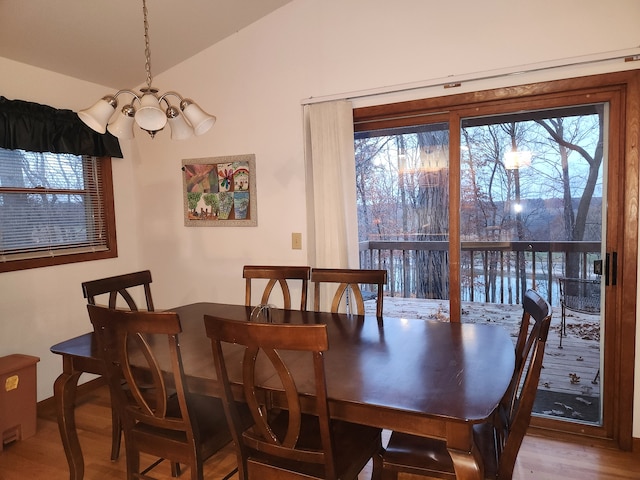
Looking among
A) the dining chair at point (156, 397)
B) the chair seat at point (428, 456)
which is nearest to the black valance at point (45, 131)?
the dining chair at point (156, 397)

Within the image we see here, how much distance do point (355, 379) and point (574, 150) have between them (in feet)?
6.52

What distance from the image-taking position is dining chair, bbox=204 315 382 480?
1.26m

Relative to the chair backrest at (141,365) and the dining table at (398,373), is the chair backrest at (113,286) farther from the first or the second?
the chair backrest at (141,365)

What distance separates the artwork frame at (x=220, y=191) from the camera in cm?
323

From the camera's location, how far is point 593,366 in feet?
8.36

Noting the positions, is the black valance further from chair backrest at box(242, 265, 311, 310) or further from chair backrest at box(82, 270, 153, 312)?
chair backrest at box(242, 265, 311, 310)

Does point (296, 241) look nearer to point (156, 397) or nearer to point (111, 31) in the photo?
point (156, 397)

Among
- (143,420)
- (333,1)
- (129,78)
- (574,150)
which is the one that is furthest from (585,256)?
(129,78)

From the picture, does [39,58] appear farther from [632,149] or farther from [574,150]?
[632,149]

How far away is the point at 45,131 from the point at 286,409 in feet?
8.73

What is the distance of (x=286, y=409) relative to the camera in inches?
58.7

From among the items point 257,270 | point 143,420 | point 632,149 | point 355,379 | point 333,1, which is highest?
point 333,1

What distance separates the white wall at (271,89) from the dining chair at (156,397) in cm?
154

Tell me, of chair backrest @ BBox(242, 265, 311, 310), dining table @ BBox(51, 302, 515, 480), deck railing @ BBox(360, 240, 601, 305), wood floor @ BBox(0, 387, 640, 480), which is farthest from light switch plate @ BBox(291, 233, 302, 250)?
wood floor @ BBox(0, 387, 640, 480)
